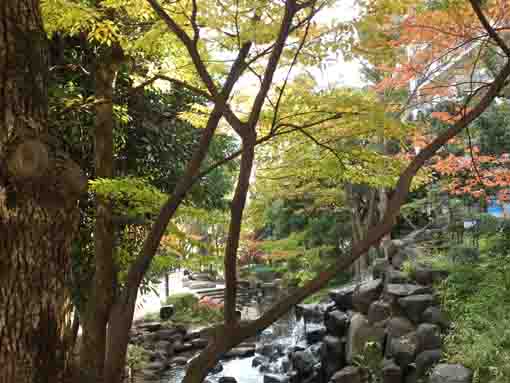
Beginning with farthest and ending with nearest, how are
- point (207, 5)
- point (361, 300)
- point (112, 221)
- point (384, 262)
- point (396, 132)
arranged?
point (384, 262) → point (361, 300) → point (112, 221) → point (396, 132) → point (207, 5)

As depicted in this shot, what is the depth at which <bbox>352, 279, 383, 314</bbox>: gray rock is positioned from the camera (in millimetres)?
7523

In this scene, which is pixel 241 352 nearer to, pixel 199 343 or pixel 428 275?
pixel 199 343

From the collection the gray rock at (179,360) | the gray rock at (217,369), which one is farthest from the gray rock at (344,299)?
the gray rock at (179,360)

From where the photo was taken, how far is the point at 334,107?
3.06m

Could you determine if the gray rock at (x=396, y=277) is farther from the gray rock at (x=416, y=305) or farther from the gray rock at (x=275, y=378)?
the gray rock at (x=275, y=378)

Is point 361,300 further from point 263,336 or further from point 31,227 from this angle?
point 31,227

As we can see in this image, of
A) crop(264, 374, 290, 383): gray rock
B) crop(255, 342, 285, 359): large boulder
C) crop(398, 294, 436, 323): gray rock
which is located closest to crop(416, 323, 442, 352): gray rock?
crop(398, 294, 436, 323): gray rock

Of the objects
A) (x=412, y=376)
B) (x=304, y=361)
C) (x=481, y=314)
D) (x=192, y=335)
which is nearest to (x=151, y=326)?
(x=192, y=335)

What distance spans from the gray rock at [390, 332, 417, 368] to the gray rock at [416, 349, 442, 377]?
0.14m

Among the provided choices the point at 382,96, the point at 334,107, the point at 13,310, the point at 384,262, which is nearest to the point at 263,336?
the point at 384,262

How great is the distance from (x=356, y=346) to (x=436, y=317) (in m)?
1.33

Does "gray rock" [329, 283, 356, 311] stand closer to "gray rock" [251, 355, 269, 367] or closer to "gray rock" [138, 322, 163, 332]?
"gray rock" [251, 355, 269, 367]

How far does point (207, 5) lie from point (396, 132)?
166 cm

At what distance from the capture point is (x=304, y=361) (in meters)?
8.00
